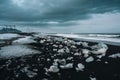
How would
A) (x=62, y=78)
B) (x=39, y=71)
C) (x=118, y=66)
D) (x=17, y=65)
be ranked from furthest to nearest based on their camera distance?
(x=17, y=65) < (x=118, y=66) < (x=39, y=71) < (x=62, y=78)

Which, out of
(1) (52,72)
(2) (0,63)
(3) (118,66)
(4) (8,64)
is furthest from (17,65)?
(3) (118,66)

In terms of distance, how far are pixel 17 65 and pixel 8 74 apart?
998 millimetres

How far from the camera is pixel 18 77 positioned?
14.5 feet

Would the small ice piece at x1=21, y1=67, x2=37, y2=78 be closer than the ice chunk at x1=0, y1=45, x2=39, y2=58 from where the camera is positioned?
Yes

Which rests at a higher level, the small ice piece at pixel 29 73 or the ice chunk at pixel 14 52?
the ice chunk at pixel 14 52

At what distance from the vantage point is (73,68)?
17.2 feet

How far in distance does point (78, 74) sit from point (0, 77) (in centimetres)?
232

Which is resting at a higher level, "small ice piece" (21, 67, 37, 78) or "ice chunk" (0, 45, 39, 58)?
"ice chunk" (0, 45, 39, 58)

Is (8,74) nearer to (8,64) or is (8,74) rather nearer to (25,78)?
(25,78)

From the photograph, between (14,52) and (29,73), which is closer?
(29,73)

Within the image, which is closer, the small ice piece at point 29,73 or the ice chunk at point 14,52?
the small ice piece at point 29,73

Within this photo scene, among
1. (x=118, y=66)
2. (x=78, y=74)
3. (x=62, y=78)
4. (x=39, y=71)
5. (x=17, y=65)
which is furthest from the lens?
(x=17, y=65)

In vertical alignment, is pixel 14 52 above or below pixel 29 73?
above

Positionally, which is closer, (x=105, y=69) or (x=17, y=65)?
(x=105, y=69)
